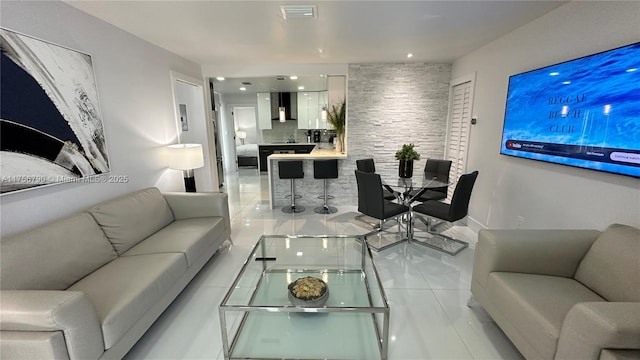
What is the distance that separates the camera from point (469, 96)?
3939 mm

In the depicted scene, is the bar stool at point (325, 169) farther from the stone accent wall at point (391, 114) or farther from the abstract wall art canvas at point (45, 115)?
the abstract wall art canvas at point (45, 115)

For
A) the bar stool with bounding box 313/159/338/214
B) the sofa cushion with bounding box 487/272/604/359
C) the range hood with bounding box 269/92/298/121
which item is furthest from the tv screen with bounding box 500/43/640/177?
the range hood with bounding box 269/92/298/121

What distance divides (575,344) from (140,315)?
2.41 meters

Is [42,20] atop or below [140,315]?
atop

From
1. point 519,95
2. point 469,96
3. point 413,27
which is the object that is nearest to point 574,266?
point 519,95

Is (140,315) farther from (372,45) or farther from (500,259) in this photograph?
(372,45)

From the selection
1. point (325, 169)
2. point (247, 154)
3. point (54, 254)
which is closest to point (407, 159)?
point (325, 169)

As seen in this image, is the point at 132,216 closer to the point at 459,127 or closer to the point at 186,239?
the point at 186,239

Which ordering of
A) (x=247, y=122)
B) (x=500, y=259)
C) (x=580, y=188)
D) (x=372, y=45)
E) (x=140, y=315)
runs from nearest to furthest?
(x=140, y=315) < (x=500, y=259) < (x=580, y=188) < (x=372, y=45) < (x=247, y=122)

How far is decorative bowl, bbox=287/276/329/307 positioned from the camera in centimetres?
181

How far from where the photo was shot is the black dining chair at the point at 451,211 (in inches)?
114

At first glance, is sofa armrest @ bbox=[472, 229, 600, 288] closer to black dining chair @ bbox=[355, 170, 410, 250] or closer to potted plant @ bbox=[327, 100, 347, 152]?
black dining chair @ bbox=[355, 170, 410, 250]

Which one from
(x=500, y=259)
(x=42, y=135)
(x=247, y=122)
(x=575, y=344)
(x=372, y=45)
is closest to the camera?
(x=575, y=344)

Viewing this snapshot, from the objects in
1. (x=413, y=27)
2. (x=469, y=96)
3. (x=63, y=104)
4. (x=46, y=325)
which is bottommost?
(x=46, y=325)
